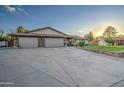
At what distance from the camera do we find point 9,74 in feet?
8.59

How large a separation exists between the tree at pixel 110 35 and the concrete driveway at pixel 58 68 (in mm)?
550

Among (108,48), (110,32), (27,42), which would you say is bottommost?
(108,48)

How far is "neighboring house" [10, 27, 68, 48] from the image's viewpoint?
12.3ft

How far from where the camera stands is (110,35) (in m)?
3.28

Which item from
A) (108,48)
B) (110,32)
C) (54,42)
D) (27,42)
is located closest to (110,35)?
(110,32)

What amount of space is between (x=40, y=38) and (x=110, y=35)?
6.43ft

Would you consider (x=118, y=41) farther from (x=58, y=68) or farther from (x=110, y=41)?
(x=58, y=68)

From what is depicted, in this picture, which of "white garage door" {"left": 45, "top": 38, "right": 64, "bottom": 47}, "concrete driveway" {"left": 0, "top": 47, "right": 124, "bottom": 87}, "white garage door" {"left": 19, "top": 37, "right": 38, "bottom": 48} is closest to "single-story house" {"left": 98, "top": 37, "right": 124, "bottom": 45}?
"concrete driveway" {"left": 0, "top": 47, "right": 124, "bottom": 87}

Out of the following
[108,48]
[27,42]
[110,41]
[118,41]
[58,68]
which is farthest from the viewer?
[27,42]

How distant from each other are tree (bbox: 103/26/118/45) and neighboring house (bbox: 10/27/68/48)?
1079 millimetres

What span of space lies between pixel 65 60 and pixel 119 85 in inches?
56.2
